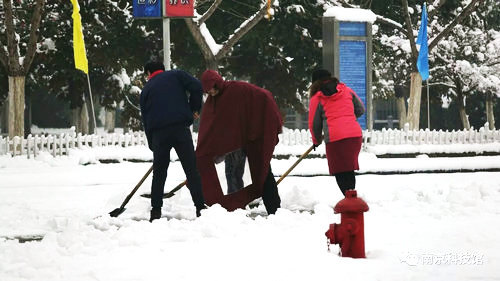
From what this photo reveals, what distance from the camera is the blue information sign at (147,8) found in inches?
722

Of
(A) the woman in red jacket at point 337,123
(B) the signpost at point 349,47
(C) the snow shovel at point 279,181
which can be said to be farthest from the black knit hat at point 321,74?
(B) the signpost at point 349,47

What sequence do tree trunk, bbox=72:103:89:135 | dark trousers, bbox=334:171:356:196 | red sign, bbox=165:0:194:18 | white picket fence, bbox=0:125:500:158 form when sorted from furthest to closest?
tree trunk, bbox=72:103:89:135 < white picket fence, bbox=0:125:500:158 < red sign, bbox=165:0:194:18 < dark trousers, bbox=334:171:356:196

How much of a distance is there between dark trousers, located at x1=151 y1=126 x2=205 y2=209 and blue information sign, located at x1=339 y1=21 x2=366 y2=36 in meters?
12.0

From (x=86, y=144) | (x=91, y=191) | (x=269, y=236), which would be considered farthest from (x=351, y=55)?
(x=269, y=236)

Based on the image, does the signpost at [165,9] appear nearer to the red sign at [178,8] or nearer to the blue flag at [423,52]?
the red sign at [178,8]

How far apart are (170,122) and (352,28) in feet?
41.0

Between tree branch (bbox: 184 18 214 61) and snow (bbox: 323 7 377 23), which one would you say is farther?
tree branch (bbox: 184 18 214 61)

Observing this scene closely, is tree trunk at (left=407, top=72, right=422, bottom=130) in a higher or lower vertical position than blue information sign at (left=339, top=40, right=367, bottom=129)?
lower

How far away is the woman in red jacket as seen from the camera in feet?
33.0

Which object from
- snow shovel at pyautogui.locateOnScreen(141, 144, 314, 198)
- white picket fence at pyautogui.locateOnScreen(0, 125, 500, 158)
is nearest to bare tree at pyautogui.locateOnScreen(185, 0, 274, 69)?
white picket fence at pyautogui.locateOnScreen(0, 125, 500, 158)

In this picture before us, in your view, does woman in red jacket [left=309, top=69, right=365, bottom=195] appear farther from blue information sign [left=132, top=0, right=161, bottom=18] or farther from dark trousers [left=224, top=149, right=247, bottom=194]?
blue information sign [left=132, top=0, right=161, bottom=18]

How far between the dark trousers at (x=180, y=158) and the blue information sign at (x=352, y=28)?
12.0 meters

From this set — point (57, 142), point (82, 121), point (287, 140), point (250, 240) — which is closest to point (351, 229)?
point (250, 240)

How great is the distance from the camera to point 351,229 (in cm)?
671
